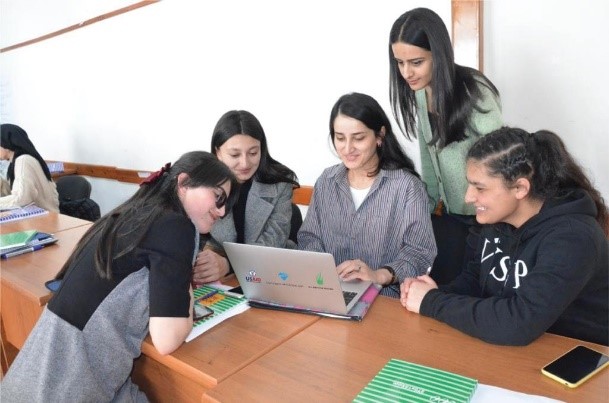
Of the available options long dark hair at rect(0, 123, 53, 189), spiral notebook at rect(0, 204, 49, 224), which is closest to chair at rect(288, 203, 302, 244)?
spiral notebook at rect(0, 204, 49, 224)

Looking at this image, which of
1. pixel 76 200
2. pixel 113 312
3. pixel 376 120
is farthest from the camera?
pixel 76 200

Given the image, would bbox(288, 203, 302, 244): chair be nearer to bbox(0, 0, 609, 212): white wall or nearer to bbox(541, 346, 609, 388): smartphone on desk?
bbox(0, 0, 609, 212): white wall

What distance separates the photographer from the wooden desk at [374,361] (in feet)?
2.76

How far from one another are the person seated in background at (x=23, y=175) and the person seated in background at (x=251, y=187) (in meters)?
1.84

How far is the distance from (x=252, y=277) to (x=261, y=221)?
2.10 feet

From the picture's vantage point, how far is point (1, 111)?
583 cm

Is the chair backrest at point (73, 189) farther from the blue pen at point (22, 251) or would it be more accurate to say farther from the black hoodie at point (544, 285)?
the black hoodie at point (544, 285)

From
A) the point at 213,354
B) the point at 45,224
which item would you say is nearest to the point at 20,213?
the point at 45,224

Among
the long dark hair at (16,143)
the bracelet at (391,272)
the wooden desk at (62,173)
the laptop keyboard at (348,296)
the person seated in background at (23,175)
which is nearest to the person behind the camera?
the laptop keyboard at (348,296)

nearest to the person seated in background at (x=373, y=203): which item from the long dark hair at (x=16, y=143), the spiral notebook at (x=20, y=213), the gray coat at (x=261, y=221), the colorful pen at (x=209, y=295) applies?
the gray coat at (x=261, y=221)

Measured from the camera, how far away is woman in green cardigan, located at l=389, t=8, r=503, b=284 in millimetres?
1485

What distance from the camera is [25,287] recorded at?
1501 millimetres

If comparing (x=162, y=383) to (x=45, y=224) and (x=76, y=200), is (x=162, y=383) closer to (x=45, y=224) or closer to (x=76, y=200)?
(x=45, y=224)

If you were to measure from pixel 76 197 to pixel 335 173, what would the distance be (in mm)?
2592
